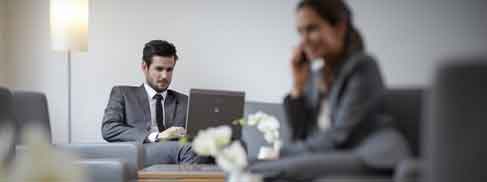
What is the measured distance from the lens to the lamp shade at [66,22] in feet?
15.0

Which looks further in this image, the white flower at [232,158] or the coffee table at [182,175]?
the coffee table at [182,175]

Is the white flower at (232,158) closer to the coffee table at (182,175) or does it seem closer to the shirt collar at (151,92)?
the coffee table at (182,175)

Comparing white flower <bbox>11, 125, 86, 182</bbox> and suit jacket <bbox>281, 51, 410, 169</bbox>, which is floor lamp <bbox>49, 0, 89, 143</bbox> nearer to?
suit jacket <bbox>281, 51, 410, 169</bbox>

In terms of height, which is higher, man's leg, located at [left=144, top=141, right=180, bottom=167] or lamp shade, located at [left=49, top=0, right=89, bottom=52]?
lamp shade, located at [left=49, top=0, right=89, bottom=52]

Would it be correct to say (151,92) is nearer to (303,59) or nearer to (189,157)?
(189,157)

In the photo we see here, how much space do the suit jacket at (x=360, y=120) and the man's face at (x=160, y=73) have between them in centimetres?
297

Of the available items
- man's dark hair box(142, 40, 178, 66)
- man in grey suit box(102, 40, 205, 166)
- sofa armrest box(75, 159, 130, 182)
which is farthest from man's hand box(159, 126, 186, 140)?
sofa armrest box(75, 159, 130, 182)

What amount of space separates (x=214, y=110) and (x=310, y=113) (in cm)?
210

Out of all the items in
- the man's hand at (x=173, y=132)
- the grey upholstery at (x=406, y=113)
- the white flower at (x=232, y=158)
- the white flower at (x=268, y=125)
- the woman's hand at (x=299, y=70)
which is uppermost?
the woman's hand at (x=299, y=70)

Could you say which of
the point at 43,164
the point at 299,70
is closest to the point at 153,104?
the point at 299,70

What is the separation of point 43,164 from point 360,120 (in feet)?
3.17

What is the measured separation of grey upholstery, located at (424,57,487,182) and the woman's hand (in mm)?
336

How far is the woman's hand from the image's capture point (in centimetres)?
167

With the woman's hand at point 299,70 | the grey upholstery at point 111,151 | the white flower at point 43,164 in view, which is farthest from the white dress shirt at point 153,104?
the white flower at point 43,164
